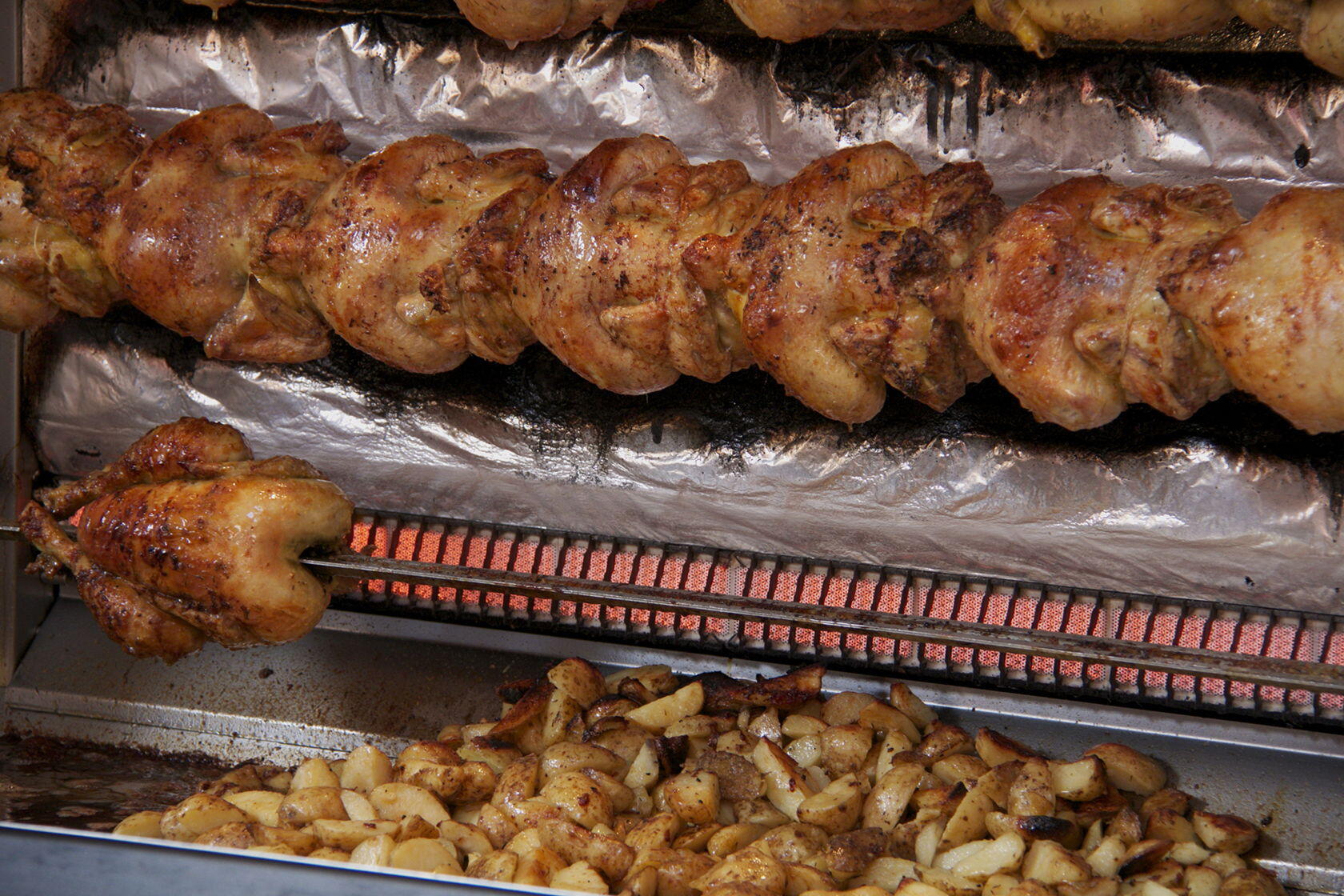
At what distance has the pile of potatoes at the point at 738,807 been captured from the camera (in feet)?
6.41

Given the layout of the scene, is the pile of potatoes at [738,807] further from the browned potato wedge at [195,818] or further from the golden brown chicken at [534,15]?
the golden brown chicken at [534,15]

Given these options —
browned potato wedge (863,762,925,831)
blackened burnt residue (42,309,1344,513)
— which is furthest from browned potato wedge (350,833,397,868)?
blackened burnt residue (42,309,1344,513)

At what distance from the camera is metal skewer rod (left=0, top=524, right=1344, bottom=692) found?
5.50ft

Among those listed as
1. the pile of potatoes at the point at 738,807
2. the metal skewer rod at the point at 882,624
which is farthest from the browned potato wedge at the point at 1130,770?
the metal skewer rod at the point at 882,624

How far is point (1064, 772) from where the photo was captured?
2.13 meters

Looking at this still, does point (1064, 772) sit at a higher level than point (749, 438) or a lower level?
lower

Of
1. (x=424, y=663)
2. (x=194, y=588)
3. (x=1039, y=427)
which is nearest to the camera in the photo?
(x=194, y=588)

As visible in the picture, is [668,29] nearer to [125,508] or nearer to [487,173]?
[487,173]

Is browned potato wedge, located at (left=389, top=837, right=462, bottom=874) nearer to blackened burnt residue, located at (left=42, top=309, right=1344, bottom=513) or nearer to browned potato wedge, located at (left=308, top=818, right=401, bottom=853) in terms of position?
browned potato wedge, located at (left=308, top=818, right=401, bottom=853)

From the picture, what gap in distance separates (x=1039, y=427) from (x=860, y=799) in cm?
80

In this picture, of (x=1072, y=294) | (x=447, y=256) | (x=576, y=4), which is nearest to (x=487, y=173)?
(x=447, y=256)

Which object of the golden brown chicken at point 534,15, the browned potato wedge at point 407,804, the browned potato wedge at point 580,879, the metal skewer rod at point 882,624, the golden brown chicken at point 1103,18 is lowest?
the browned potato wedge at point 407,804

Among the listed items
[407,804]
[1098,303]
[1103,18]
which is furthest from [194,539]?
[1103,18]

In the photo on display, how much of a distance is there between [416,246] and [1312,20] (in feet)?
4.79
